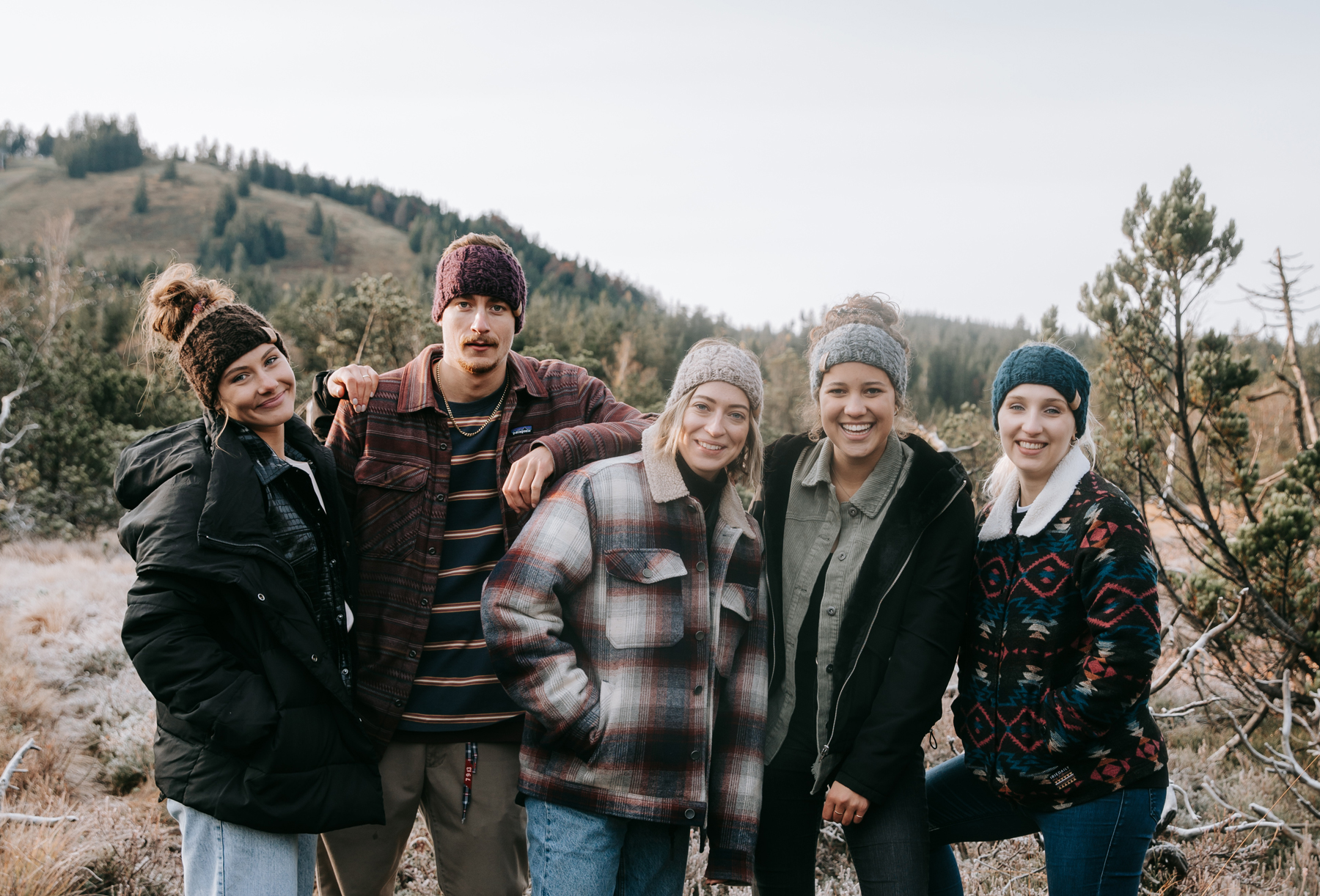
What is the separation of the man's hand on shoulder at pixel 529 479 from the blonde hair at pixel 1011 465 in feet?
4.56

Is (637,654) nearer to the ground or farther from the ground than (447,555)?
nearer to the ground

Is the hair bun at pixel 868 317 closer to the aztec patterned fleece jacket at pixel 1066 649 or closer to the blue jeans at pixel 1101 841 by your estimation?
the aztec patterned fleece jacket at pixel 1066 649

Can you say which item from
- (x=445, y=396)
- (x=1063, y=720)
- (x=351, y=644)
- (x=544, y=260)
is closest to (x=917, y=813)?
(x=1063, y=720)

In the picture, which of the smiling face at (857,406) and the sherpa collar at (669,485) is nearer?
the sherpa collar at (669,485)

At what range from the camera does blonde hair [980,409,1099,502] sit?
2.33 m

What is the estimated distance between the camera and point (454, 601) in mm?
2432

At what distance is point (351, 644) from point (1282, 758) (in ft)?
15.3

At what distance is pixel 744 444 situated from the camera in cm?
236

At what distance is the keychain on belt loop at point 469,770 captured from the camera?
2438 millimetres

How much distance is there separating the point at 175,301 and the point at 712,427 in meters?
1.55

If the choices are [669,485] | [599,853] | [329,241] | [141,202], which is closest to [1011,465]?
[669,485]

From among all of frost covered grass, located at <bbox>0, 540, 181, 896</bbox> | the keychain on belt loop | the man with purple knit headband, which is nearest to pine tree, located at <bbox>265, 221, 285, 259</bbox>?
frost covered grass, located at <bbox>0, 540, 181, 896</bbox>

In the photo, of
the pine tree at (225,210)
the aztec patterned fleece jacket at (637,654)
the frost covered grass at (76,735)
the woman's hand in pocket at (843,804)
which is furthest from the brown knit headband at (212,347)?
the pine tree at (225,210)

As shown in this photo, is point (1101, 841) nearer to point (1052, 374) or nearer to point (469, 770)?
point (1052, 374)
